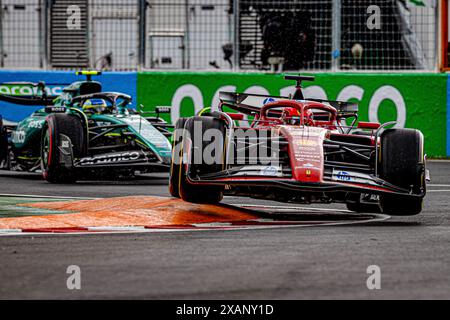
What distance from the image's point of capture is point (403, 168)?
8602 mm

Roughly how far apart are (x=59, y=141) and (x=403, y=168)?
5.53 meters

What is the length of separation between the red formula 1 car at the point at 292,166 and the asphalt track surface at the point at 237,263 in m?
0.33

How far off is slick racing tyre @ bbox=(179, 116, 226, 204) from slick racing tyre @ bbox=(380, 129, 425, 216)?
1383 millimetres

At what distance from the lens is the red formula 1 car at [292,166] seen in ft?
27.2

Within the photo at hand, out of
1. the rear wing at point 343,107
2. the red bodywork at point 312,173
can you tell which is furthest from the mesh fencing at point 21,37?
the red bodywork at point 312,173

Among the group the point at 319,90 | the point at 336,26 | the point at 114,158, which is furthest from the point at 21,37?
the point at 114,158

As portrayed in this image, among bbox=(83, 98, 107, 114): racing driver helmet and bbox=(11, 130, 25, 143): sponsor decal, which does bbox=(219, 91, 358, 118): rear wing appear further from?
bbox=(11, 130, 25, 143): sponsor decal

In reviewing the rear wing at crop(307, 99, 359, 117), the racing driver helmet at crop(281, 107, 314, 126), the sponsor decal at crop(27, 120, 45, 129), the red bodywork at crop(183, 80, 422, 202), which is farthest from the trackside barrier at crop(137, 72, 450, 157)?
the red bodywork at crop(183, 80, 422, 202)

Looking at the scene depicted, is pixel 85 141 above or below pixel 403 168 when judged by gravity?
above

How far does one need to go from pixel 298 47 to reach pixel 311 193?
984 cm

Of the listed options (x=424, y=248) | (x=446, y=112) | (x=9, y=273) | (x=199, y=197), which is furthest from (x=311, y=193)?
(x=446, y=112)

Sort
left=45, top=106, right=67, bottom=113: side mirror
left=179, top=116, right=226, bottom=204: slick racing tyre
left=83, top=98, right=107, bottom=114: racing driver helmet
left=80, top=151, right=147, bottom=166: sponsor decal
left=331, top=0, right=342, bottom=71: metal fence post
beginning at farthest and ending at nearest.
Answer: left=331, top=0, right=342, bottom=71: metal fence post < left=83, top=98, right=107, bottom=114: racing driver helmet < left=45, top=106, right=67, bottom=113: side mirror < left=80, top=151, right=147, bottom=166: sponsor decal < left=179, top=116, right=226, bottom=204: slick racing tyre

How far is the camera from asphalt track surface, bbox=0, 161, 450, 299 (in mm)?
4922

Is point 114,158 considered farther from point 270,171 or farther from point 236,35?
point 236,35
